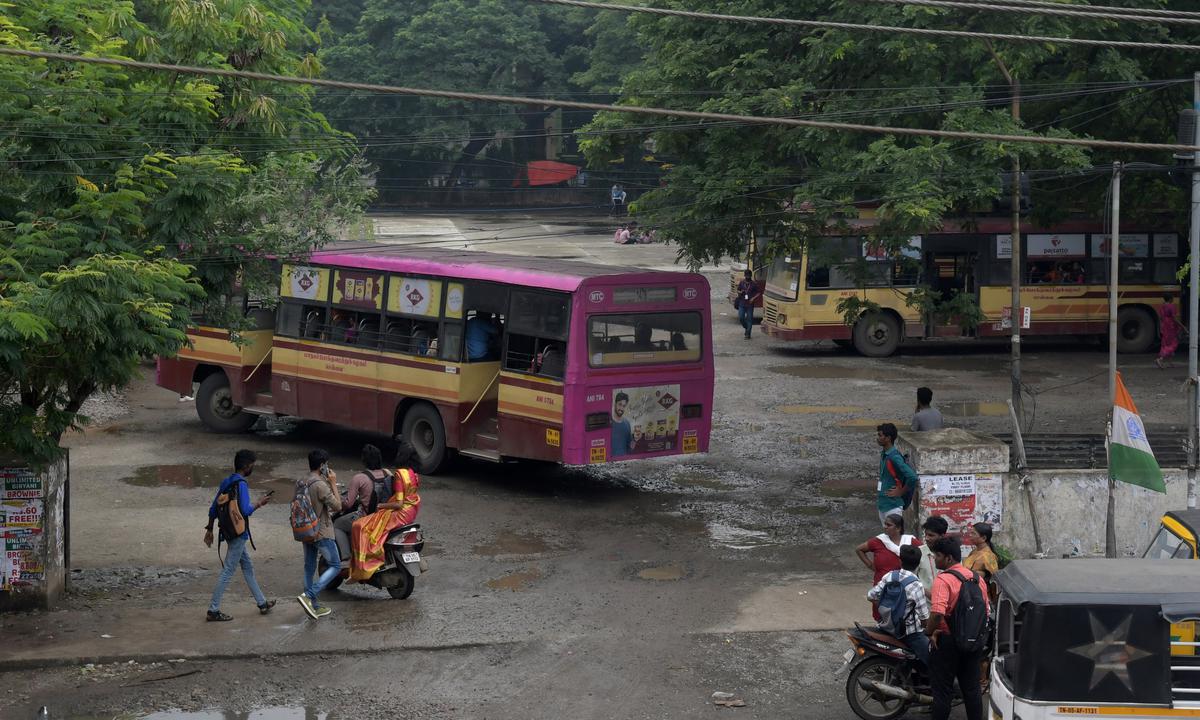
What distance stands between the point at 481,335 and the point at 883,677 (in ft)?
29.0

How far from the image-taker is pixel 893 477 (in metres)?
12.5

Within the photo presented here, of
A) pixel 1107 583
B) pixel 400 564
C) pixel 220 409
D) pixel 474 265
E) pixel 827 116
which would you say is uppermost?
pixel 827 116

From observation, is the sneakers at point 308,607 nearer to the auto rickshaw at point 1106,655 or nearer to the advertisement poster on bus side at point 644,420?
the advertisement poster on bus side at point 644,420

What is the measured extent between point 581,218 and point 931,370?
31.2m

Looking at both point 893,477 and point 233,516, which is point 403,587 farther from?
point 893,477

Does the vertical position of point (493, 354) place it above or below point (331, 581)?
above

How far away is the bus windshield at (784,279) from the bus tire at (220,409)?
39.0 ft

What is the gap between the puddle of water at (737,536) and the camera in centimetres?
1447

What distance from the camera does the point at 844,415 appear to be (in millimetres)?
21484

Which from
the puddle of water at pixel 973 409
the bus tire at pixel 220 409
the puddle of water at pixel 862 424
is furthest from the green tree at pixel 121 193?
the puddle of water at pixel 973 409

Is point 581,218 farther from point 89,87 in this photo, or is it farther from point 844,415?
point 89,87

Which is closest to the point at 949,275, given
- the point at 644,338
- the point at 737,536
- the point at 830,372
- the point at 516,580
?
the point at 830,372

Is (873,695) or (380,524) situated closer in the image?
(873,695)

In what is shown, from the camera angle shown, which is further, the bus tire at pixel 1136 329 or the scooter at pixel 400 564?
the bus tire at pixel 1136 329
